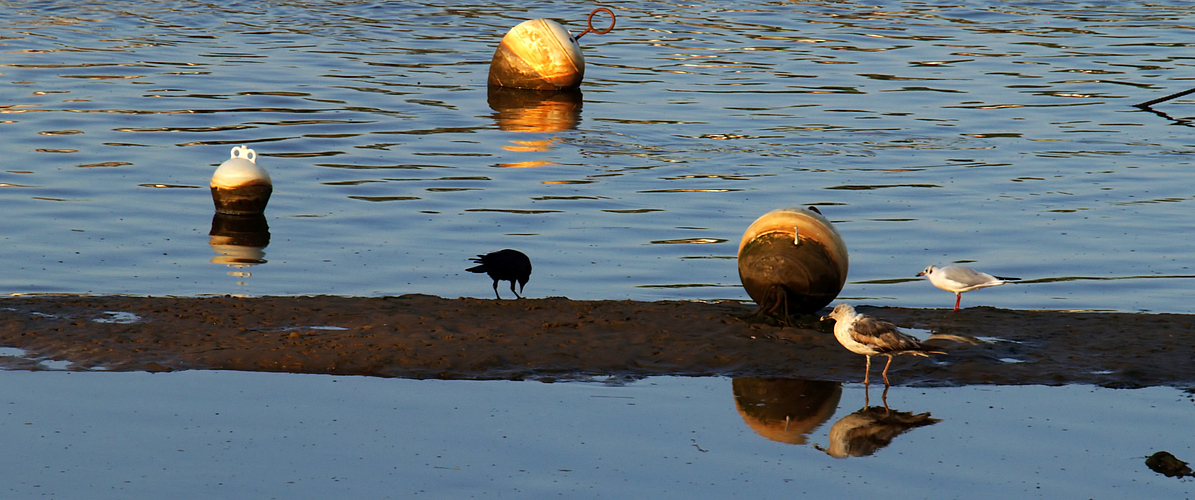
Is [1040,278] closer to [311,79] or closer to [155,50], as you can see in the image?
[311,79]

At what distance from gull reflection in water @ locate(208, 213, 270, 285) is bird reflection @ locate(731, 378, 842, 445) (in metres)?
7.02

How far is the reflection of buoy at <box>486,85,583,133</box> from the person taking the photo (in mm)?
28688

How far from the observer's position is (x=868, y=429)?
10.5m

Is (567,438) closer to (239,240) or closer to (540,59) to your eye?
(239,240)

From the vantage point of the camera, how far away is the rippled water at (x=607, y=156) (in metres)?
16.9

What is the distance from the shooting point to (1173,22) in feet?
164

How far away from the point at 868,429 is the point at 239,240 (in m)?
10.2

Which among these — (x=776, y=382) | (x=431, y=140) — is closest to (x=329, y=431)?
(x=776, y=382)

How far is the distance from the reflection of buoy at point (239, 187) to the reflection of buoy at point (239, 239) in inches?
5.1

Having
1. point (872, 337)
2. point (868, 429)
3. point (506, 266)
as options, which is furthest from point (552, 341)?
point (868, 429)

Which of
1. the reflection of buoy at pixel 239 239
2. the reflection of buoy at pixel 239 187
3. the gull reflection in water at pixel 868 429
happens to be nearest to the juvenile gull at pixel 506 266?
the reflection of buoy at pixel 239 239

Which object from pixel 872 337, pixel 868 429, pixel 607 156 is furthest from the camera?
pixel 607 156

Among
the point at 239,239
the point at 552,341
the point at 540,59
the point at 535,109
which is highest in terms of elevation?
the point at 552,341

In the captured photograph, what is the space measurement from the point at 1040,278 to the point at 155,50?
29831 millimetres
